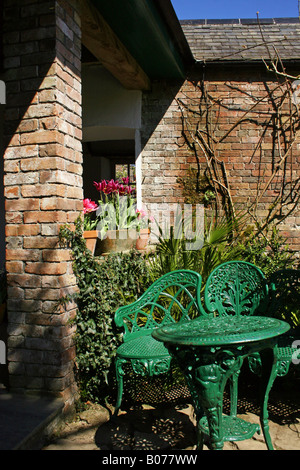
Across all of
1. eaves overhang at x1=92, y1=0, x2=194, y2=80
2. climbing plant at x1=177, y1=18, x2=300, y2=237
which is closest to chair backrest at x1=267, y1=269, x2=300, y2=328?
climbing plant at x1=177, y1=18, x2=300, y2=237

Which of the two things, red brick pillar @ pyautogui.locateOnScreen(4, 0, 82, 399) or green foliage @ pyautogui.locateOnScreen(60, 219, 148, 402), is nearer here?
red brick pillar @ pyautogui.locateOnScreen(4, 0, 82, 399)

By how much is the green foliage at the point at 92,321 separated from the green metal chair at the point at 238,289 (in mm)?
759

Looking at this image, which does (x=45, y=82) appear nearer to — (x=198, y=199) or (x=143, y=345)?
(x=143, y=345)

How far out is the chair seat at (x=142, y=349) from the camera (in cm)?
237

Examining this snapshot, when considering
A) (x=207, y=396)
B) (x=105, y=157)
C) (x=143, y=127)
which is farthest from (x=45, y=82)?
(x=105, y=157)

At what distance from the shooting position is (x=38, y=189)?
255 cm

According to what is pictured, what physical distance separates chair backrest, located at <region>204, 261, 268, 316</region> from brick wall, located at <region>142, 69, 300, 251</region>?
2232 millimetres

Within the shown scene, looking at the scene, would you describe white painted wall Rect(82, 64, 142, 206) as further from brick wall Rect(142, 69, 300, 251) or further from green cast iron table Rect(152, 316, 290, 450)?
green cast iron table Rect(152, 316, 290, 450)

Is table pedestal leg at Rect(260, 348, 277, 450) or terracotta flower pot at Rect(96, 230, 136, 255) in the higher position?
terracotta flower pot at Rect(96, 230, 136, 255)

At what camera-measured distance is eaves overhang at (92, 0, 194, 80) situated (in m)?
3.21

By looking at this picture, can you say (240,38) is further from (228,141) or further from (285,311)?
(285,311)

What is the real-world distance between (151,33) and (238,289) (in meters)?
2.49

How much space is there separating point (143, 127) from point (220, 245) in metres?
2.04

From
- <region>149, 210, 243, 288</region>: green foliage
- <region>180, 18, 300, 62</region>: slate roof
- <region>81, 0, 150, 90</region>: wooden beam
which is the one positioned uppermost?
<region>180, 18, 300, 62</region>: slate roof
